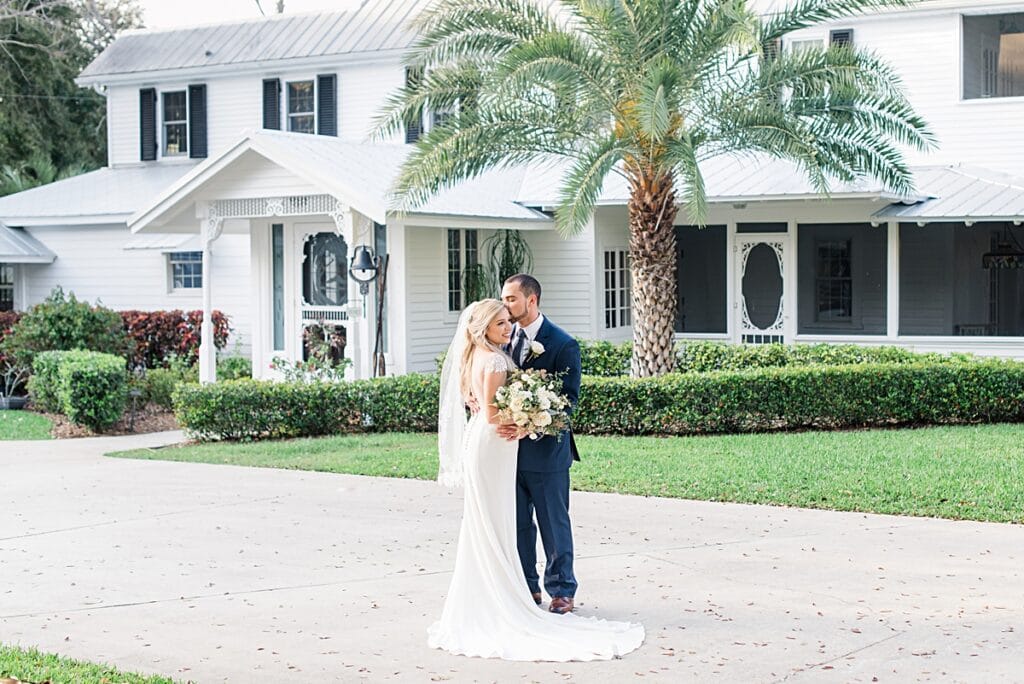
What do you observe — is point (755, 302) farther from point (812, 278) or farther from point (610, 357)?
point (610, 357)

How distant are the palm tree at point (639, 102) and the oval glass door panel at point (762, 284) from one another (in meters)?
5.81

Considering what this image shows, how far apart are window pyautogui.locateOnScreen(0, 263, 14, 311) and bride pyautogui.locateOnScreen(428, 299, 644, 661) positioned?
67.6 feet

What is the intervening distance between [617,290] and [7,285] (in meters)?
12.2

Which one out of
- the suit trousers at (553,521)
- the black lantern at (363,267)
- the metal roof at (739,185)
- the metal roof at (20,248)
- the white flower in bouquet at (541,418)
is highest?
the metal roof at (739,185)

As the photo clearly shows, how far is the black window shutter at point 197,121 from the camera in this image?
85.0 ft

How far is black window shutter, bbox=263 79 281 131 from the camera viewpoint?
25047mm

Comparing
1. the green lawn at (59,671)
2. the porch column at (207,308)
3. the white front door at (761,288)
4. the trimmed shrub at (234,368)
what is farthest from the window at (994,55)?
the green lawn at (59,671)

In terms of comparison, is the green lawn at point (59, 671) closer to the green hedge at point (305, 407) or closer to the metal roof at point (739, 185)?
the green hedge at point (305, 407)

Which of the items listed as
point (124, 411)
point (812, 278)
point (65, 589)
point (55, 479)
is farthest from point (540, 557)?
point (812, 278)

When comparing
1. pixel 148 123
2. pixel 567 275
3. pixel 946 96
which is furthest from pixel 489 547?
pixel 148 123

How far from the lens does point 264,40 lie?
25.5 m

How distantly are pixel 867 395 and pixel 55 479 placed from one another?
8570mm

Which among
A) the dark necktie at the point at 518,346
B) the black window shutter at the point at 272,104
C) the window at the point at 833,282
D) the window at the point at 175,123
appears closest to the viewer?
the dark necktie at the point at 518,346

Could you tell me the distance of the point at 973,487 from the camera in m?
10.9
